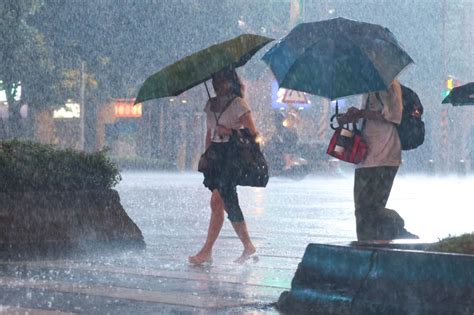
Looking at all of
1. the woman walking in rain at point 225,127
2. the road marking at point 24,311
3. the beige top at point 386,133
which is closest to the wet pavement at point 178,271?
the road marking at point 24,311

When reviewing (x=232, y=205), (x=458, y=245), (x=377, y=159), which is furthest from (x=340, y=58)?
(x=458, y=245)

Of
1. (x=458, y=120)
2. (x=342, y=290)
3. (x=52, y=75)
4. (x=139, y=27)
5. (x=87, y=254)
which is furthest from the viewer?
(x=458, y=120)

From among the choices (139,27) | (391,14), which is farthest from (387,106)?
(391,14)

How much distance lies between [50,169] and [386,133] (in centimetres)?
426

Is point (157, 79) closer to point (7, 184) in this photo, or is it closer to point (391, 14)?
point (7, 184)

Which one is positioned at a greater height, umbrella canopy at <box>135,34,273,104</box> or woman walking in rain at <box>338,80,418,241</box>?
umbrella canopy at <box>135,34,273,104</box>

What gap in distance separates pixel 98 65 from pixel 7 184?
4527 centimetres

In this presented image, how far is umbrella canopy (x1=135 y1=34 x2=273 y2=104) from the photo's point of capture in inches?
402

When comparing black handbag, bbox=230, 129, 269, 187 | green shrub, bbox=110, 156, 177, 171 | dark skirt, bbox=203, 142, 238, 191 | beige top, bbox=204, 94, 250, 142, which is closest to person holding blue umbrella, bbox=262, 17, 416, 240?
beige top, bbox=204, 94, 250, 142

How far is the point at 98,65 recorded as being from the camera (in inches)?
2229

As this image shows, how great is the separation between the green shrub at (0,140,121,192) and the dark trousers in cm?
394

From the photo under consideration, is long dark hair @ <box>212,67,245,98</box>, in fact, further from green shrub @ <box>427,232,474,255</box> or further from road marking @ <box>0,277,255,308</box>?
green shrub @ <box>427,232,474,255</box>

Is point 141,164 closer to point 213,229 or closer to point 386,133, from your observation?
point 213,229

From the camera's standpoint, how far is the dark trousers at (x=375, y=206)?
916 cm
